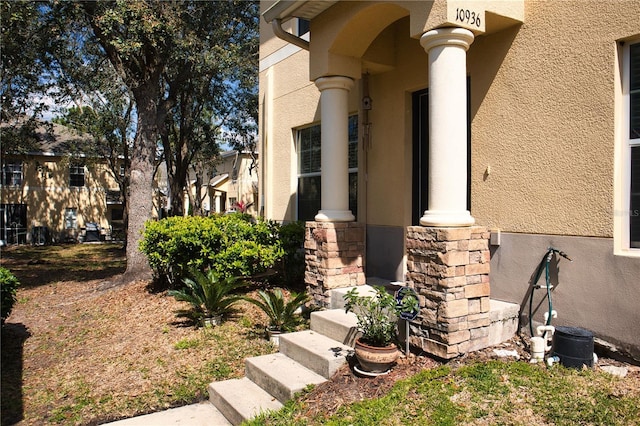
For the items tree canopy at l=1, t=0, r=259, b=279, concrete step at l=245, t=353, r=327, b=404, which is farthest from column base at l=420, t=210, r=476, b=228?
tree canopy at l=1, t=0, r=259, b=279

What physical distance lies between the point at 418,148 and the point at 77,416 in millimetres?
5092

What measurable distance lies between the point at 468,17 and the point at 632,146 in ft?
6.22

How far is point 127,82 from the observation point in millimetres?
10102

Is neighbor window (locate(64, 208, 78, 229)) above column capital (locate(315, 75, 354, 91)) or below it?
below

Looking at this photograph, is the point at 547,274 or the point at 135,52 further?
the point at 135,52

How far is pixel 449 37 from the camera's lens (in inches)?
175

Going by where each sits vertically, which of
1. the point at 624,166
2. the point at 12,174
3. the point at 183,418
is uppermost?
the point at 12,174

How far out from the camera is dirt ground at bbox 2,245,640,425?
4.30m

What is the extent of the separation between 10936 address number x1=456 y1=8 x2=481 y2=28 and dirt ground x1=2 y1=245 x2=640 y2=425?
3159 millimetres

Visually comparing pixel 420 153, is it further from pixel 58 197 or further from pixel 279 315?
pixel 58 197

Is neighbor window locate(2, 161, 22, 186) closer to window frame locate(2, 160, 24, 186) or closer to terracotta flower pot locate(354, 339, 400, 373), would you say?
window frame locate(2, 160, 24, 186)

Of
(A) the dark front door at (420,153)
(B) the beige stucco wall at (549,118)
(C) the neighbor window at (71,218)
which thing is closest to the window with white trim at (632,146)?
(B) the beige stucco wall at (549,118)

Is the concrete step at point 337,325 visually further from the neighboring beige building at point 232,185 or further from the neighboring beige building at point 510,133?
the neighboring beige building at point 232,185

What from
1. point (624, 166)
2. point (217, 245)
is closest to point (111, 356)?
point (217, 245)
